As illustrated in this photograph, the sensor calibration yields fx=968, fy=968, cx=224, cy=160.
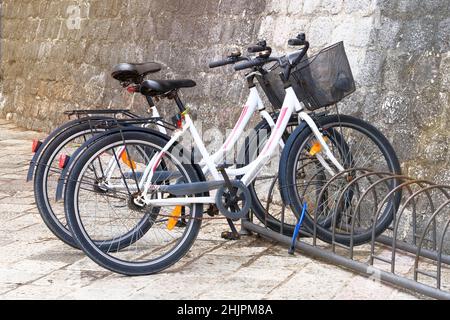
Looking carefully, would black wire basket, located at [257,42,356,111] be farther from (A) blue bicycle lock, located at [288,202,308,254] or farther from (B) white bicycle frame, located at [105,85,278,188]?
(A) blue bicycle lock, located at [288,202,308,254]

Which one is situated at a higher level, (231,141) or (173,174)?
(231,141)

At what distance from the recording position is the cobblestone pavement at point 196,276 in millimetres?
4930

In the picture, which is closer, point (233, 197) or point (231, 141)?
point (233, 197)

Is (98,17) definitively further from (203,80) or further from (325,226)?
(325,226)

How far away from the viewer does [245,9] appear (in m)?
7.90

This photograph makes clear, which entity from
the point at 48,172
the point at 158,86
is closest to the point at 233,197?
the point at 158,86

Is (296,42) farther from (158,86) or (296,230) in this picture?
(296,230)

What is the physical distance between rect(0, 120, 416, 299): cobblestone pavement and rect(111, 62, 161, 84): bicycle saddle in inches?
42.6

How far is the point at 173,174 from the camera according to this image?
5531 mm

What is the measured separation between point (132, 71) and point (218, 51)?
2.59 metres

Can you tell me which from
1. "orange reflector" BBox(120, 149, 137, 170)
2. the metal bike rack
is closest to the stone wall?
the metal bike rack

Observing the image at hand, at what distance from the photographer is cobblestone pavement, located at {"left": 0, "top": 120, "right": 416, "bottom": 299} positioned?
4930mm
